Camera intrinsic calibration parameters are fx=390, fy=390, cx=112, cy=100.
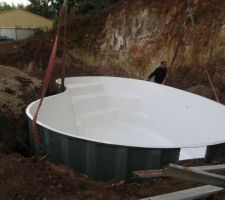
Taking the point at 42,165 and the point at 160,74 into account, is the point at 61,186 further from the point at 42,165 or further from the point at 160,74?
the point at 160,74

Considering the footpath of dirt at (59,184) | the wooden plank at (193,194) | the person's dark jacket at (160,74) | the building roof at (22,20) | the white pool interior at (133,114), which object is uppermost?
the wooden plank at (193,194)

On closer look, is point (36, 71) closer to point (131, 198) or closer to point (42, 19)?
point (131, 198)

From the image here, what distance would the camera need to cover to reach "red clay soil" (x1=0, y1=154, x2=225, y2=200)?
12.4ft

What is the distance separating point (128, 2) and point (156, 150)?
12.1 meters

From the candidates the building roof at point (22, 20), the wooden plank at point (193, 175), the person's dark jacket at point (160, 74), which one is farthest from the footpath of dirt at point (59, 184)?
the building roof at point (22, 20)

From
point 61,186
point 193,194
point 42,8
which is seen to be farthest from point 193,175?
point 42,8

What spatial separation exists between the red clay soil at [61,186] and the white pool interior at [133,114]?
234 centimetres

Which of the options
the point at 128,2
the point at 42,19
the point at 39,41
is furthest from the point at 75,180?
the point at 42,19

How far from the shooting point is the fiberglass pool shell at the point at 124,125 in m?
4.46

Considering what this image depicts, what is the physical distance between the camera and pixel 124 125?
903 centimetres

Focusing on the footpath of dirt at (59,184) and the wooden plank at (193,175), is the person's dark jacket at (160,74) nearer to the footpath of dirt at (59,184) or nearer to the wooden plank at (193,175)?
the footpath of dirt at (59,184)

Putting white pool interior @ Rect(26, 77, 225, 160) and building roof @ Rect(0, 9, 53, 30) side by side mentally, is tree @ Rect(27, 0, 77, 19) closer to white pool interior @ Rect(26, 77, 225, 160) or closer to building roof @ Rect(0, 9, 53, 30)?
building roof @ Rect(0, 9, 53, 30)

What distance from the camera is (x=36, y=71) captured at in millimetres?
16828

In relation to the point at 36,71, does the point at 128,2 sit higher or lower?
higher
